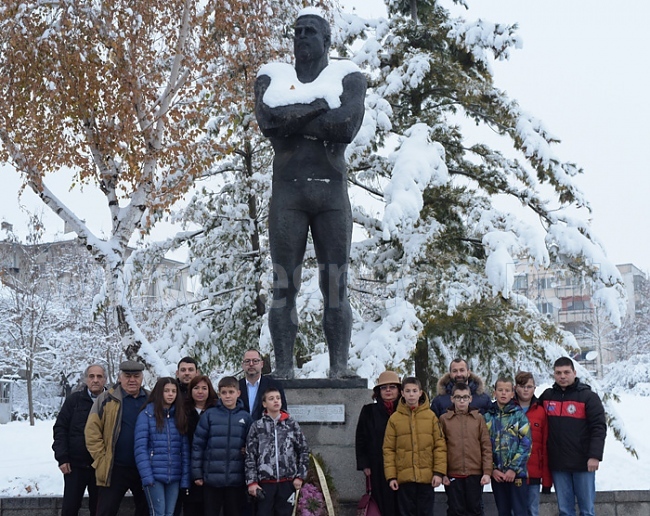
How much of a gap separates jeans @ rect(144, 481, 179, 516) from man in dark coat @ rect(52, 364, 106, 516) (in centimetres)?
79

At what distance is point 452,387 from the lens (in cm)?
632

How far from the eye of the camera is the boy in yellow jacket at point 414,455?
5.53 meters

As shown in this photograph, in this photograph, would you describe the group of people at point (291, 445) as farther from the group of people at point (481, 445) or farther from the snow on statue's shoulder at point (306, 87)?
the snow on statue's shoulder at point (306, 87)

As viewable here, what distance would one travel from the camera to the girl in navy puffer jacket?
18.1ft

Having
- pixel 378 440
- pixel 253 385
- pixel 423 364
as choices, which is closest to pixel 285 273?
pixel 253 385

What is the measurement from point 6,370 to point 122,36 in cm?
2401

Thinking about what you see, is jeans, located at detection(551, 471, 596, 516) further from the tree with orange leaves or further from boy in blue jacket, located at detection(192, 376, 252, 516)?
the tree with orange leaves

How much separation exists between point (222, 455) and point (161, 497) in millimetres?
567

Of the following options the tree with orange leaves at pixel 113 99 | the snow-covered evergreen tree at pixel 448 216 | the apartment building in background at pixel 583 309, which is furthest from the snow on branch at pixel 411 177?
the apartment building in background at pixel 583 309

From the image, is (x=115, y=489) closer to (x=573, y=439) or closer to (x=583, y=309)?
(x=573, y=439)

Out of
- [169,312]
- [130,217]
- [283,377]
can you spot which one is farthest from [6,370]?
[283,377]

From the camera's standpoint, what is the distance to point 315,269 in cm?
1296

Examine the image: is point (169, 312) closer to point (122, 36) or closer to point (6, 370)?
point (122, 36)

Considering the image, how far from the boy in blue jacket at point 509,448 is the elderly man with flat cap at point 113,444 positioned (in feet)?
8.69
